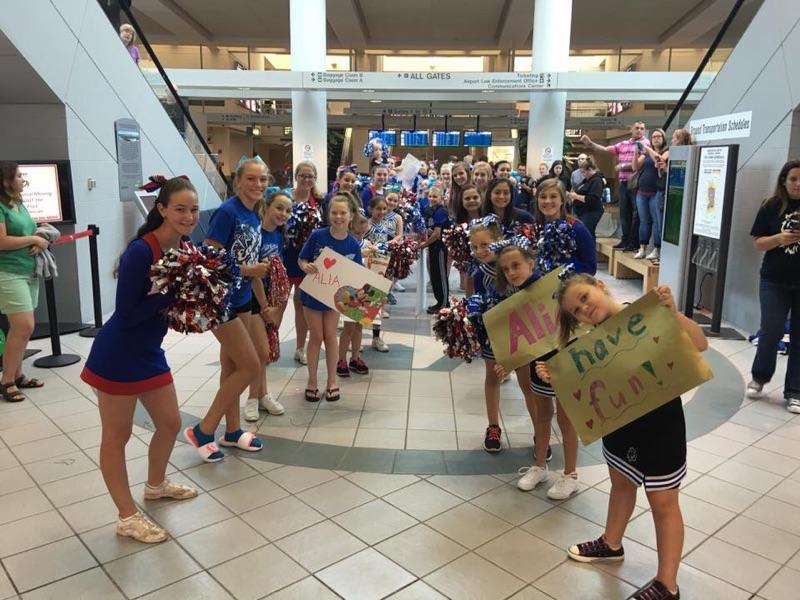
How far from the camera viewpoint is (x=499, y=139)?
2119cm

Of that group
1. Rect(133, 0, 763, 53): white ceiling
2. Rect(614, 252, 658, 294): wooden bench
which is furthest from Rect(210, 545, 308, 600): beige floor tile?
Rect(133, 0, 763, 53): white ceiling

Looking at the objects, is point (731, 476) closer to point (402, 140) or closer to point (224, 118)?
point (402, 140)

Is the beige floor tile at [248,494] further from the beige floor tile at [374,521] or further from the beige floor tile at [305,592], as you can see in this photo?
the beige floor tile at [305,592]

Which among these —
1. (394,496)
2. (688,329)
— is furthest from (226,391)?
(688,329)

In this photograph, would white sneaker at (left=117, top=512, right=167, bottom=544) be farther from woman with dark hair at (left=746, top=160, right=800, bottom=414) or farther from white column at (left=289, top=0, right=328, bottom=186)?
white column at (left=289, top=0, right=328, bottom=186)

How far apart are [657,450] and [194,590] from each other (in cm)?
199

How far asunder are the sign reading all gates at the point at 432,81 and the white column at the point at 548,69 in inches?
21.6

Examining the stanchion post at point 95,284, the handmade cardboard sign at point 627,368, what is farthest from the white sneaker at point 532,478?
the stanchion post at point 95,284

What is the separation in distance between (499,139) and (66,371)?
18.0 metres

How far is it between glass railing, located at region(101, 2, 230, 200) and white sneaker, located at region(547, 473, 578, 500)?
27.2 feet

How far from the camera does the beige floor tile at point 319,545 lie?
284 cm

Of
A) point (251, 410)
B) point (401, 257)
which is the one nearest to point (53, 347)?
point (251, 410)

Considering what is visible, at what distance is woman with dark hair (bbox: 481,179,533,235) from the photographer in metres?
4.51

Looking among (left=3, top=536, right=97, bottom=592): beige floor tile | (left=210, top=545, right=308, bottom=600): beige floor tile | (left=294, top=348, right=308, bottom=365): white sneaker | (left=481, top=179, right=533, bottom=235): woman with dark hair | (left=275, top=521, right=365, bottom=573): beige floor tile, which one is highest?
(left=481, top=179, right=533, bottom=235): woman with dark hair
